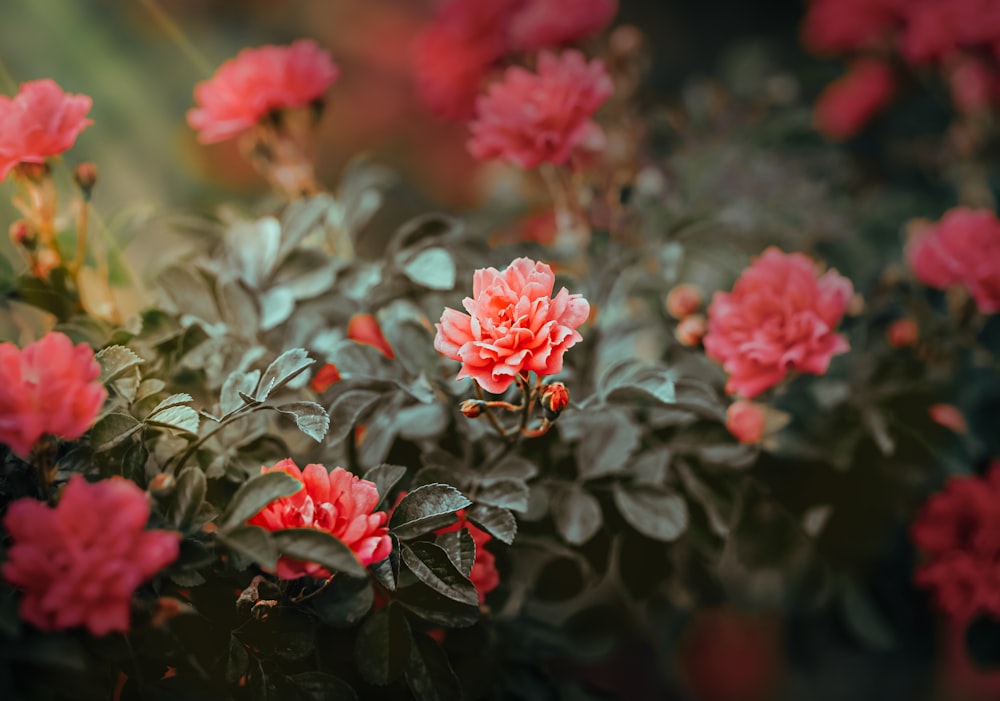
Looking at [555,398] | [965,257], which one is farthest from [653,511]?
[965,257]

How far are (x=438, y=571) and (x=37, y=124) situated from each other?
0.42 metres

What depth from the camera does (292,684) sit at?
49cm

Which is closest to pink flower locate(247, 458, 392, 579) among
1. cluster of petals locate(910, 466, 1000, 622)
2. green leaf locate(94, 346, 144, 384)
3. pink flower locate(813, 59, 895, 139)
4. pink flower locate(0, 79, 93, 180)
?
green leaf locate(94, 346, 144, 384)

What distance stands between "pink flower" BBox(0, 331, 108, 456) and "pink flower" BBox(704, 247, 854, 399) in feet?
1.46

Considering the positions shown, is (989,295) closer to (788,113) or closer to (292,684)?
(788,113)

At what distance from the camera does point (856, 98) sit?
1173 mm

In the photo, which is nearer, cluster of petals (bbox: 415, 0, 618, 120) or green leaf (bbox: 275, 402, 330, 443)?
green leaf (bbox: 275, 402, 330, 443)

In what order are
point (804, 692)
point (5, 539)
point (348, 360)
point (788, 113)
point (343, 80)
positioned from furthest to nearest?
point (343, 80)
point (804, 692)
point (788, 113)
point (348, 360)
point (5, 539)

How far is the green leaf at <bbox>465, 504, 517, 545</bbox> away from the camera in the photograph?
1.65ft

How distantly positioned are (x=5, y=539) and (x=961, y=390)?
0.81m

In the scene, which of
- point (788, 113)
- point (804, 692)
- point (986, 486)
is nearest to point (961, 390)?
point (986, 486)

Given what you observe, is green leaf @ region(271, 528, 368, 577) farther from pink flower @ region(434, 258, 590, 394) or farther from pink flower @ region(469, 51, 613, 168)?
pink flower @ region(469, 51, 613, 168)

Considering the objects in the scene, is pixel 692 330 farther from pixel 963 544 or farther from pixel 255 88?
pixel 255 88

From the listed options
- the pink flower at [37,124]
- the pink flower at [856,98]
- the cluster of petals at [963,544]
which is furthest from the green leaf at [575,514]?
the pink flower at [856,98]
